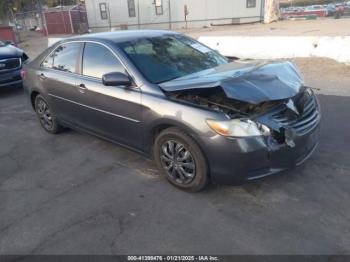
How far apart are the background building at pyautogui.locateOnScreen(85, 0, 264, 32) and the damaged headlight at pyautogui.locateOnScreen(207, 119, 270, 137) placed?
79.8 feet

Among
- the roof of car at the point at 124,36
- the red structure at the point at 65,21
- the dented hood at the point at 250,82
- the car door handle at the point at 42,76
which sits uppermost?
the roof of car at the point at 124,36

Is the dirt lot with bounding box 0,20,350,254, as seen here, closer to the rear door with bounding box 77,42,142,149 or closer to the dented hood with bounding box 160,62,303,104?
the rear door with bounding box 77,42,142,149

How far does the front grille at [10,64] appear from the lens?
343 inches

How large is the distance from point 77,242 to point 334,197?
8.29ft

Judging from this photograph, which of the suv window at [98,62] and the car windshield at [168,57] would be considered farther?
the suv window at [98,62]

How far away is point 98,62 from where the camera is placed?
436 cm

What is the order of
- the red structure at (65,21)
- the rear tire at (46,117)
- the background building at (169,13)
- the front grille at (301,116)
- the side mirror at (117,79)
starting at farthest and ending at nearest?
the red structure at (65,21), the background building at (169,13), the rear tire at (46,117), the side mirror at (117,79), the front grille at (301,116)

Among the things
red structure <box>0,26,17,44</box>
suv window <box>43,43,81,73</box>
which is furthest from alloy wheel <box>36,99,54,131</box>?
red structure <box>0,26,17,44</box>

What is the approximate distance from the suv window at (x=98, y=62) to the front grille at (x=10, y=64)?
5283 mm

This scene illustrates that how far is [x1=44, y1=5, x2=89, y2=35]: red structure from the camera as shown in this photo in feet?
108

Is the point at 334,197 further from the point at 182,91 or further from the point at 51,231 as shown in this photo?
the point at 51,231

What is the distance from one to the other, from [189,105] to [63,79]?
2.42m

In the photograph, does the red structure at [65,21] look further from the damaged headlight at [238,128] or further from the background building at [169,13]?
the damaged headlight at [238,128]

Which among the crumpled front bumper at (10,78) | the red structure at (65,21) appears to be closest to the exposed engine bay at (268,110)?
the crumpled front bumper at (10,78)
